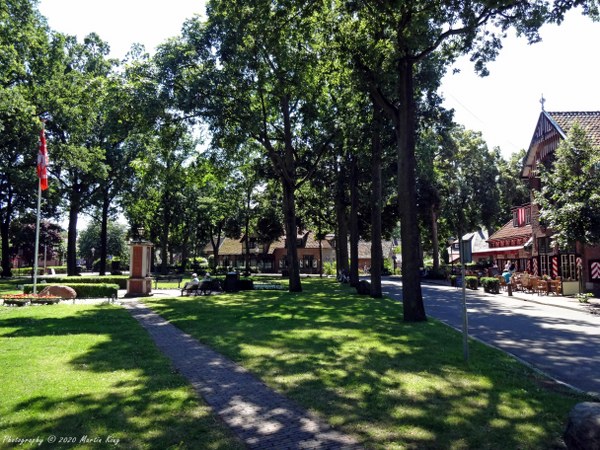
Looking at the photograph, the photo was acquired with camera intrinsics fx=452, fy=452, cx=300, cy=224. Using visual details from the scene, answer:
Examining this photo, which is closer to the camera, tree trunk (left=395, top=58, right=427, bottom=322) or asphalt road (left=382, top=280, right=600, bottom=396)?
asphalt road (left=382, top=280, right=600, bottom=396)

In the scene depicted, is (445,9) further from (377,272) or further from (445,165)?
(445,165)

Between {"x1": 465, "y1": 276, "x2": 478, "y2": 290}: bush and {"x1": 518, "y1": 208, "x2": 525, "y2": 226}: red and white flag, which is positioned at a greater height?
{"x1": 518, "y1": 208, "x2": 525, "y2": 226}: red and white flag

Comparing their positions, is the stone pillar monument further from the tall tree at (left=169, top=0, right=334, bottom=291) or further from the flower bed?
the tall tree at (left=169, top=0, right=334, bottom=291)

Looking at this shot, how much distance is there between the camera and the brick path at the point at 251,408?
500 centimetres

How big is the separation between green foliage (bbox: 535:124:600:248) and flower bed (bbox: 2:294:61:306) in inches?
933

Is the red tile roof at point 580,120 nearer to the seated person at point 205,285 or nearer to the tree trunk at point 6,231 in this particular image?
the seated person at point 205,285

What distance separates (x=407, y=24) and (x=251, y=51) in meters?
10.2

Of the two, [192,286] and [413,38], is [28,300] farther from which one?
[413,38]

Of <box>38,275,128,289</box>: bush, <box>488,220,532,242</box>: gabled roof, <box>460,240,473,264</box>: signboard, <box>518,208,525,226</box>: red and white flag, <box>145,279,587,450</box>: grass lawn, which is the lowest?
<box>145,279,587,450</box>: grass lawn

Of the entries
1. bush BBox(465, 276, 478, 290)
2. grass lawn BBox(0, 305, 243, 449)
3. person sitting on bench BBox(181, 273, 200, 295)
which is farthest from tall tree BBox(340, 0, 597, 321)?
bush BBox(465, 276, 478, 290)

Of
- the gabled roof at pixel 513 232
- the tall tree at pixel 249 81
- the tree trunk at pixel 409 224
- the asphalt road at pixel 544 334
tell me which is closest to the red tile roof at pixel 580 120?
the gabled roof at pixel 513 232

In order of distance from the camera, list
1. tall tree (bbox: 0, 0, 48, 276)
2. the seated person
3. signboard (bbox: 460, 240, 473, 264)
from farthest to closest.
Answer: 1. the seated person
2. tall tree (bbox: 0, 0, 48, 276)
3. signboard (bbox: 460, 240, 473, 264)

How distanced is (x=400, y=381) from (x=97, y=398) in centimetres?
463

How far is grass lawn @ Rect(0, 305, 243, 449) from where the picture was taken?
5.03 m
